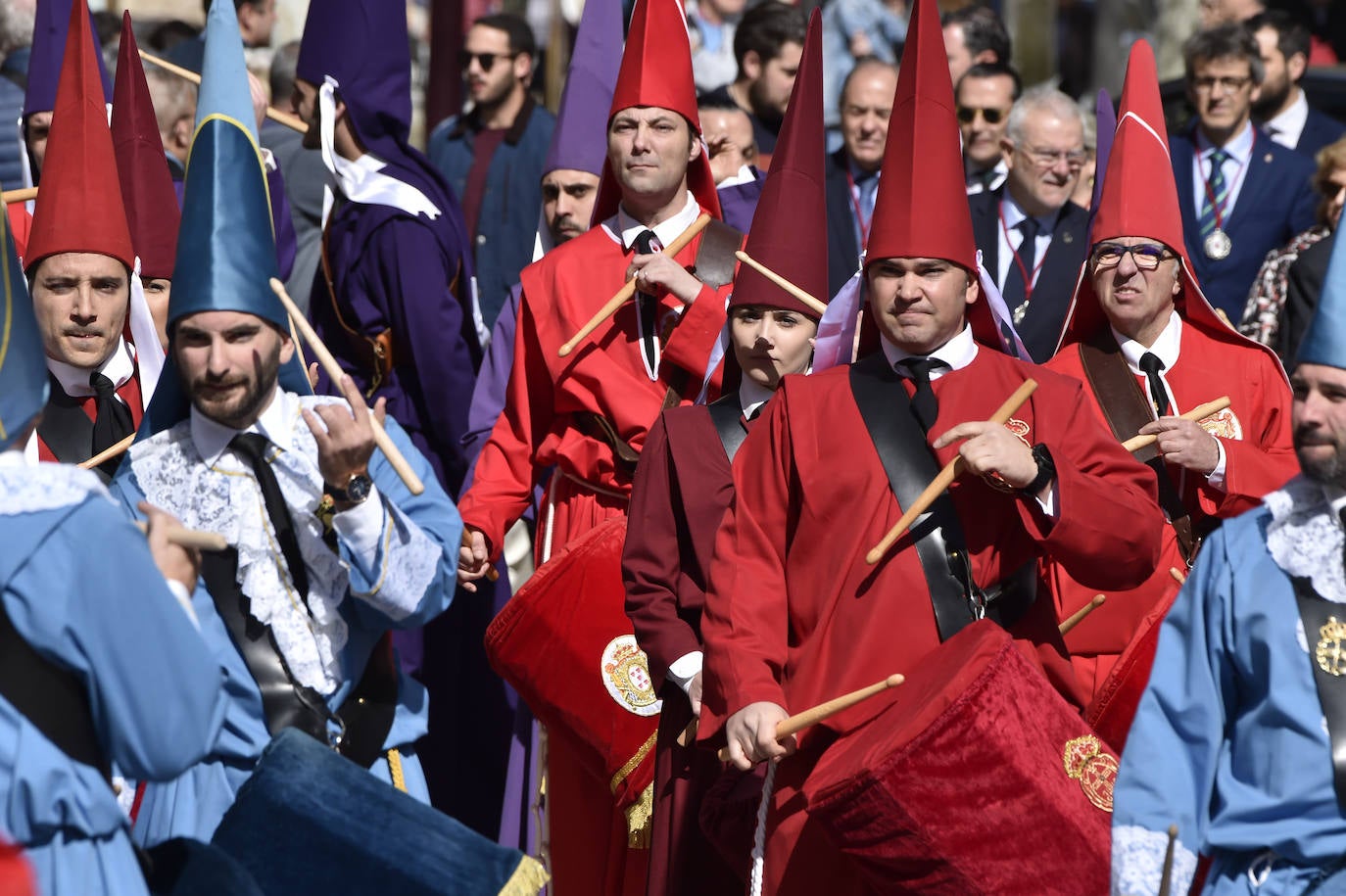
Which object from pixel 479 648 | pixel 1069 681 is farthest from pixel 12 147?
pixel 1069 681

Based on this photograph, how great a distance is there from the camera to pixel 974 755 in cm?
471

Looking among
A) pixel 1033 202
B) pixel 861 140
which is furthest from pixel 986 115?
pixel 1033 202

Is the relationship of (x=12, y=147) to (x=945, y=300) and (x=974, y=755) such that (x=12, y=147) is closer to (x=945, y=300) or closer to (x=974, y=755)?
(x=945, y=300)

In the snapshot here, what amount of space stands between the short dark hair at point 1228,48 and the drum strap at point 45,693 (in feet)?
22.9

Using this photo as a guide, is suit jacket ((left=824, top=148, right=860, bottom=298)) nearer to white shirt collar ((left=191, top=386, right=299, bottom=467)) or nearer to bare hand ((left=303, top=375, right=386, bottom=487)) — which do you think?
white shirt collar ((left=191, top=386, right=299, bottom=467))

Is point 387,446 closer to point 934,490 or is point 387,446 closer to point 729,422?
point 934,490

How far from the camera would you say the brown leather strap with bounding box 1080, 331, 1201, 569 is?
21.2 feet

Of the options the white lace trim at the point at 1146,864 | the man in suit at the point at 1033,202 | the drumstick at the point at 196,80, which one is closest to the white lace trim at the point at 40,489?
the white lace trim at the point at 1146,864

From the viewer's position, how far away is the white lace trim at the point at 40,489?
4043mm

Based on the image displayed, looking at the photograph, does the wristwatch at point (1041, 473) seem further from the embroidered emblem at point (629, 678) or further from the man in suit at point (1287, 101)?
the man in suit at point (1287, 101)

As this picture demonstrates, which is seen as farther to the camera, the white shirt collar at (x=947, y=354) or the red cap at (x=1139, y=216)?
the red cap at (x=1139, y=216)

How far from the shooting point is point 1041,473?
16.1 feet

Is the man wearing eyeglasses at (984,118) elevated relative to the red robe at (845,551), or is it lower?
elevated

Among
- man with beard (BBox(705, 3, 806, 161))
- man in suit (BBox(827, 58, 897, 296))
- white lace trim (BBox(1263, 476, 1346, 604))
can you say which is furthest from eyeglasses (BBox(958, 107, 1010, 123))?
white lace trim (BBox(1263, 476, 1346, 604))
